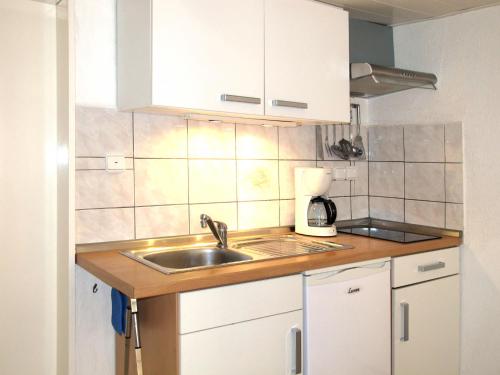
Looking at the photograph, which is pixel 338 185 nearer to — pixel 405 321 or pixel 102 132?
pixel 405 321

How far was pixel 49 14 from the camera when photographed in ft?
6.21

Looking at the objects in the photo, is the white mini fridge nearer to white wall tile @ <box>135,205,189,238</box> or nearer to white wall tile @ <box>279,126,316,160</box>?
white wall tile @ <box>135,205,189,238</box>

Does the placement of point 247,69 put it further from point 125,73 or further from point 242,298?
point 242,298

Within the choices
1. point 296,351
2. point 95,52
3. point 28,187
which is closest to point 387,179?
point 296,351

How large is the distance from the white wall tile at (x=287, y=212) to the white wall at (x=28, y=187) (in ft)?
3.43

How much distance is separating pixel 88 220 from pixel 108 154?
0.87ft

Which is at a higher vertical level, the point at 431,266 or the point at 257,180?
the point at 257,180

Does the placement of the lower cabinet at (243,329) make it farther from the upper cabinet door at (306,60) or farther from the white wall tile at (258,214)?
the upper cabinet door at (306,60)

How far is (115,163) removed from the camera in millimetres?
1836

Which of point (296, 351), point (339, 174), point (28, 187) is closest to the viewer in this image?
point (296, 351)

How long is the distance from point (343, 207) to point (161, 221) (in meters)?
1.09

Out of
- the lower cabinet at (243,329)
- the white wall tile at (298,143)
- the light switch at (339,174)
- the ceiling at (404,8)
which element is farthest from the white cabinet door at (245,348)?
the ceiling at (404,8)

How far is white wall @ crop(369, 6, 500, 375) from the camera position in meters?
2.17

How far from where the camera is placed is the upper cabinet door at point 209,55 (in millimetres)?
1601
